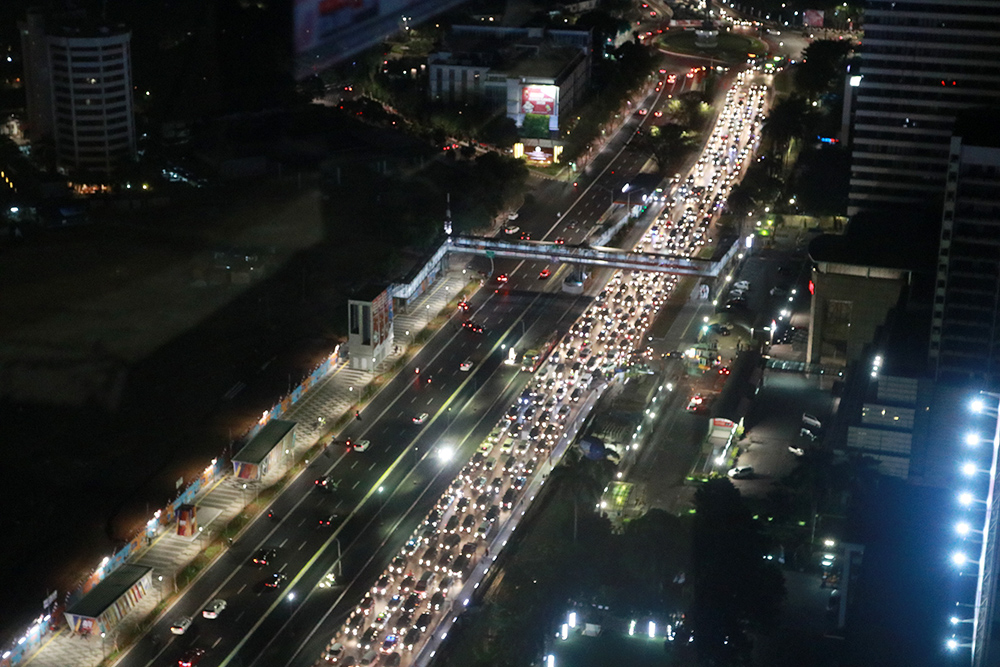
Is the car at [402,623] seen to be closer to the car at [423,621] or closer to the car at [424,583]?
the car at [423,621]

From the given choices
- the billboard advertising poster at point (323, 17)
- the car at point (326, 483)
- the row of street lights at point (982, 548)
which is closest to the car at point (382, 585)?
the car at point (326, 483)

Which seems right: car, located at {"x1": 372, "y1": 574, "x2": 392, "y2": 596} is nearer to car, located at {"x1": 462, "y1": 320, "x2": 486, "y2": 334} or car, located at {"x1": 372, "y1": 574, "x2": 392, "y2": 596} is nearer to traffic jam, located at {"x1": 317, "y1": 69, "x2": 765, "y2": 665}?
traffic jam, located at {"x1": 317, "y1": 69, "x2": 765, "y2": 665}

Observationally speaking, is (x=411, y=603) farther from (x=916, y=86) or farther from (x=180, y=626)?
(x=916, y=86)

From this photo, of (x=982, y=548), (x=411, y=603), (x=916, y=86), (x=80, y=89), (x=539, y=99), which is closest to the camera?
(x=982, y=548)

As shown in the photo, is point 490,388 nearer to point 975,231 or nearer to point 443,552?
point 443,552

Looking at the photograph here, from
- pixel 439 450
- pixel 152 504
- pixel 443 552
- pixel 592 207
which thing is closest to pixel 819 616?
pixel 443 552

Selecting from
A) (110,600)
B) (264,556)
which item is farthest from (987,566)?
(110,600)

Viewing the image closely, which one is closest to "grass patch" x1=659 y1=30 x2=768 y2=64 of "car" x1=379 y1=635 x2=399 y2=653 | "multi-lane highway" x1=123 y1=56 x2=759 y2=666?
"multi-lane highway" x1=123 y1=56 x2=759 y2=666
